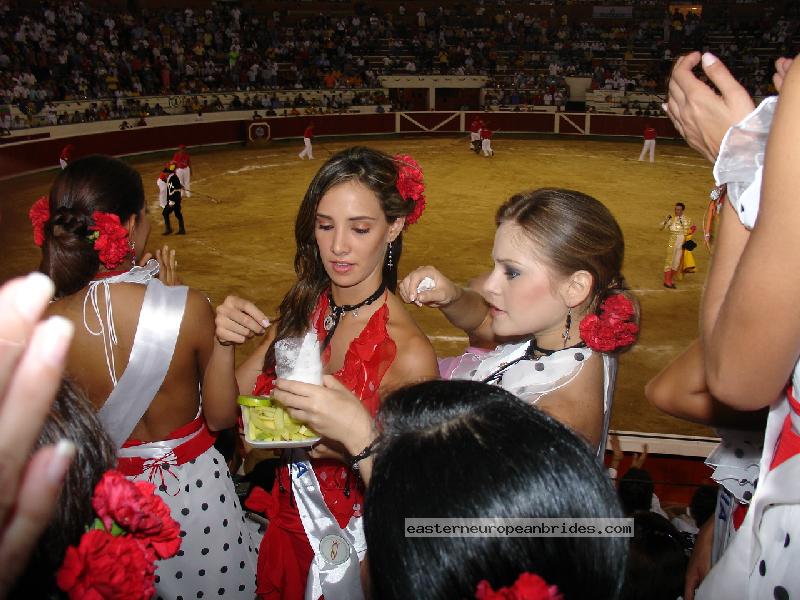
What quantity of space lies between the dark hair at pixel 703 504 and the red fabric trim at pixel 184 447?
8.19 feet

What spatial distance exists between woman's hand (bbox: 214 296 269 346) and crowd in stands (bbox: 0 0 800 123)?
65.2 ft

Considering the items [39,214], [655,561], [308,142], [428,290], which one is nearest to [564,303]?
[428,290]

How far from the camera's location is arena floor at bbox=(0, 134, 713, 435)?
852cm

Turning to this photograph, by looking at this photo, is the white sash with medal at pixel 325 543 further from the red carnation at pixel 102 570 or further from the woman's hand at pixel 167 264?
the woman's hand at pixel 167 264

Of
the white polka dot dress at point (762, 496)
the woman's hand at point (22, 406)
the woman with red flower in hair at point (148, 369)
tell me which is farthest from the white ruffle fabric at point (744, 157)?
the woman with red flower in hair at point (148, 369)

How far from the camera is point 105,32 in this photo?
2528 cm

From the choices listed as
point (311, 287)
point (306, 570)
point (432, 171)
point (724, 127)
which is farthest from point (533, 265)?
point (432, 171)

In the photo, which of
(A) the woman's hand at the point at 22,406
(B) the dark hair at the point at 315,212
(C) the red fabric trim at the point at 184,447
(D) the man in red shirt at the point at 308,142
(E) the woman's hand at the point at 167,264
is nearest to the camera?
(A) the woman's hand at the point at 22,406

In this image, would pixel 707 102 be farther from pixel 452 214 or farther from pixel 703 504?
pixel 452 214

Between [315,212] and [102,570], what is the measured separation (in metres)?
2.09

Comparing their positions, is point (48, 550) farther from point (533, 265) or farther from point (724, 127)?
point (533, 265)

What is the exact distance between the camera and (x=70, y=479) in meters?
1.13

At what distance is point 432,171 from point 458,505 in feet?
59.7

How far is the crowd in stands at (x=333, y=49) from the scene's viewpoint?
74.2ft
